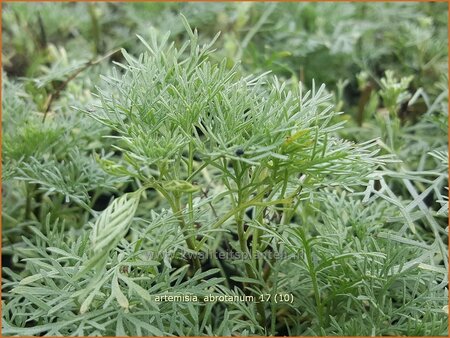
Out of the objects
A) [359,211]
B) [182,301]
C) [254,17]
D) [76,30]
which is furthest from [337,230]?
[76,30]

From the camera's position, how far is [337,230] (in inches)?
28.6

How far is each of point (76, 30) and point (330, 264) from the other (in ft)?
3.02

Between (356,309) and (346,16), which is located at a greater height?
(346,16)

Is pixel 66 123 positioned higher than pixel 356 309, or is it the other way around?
pixel 66 123

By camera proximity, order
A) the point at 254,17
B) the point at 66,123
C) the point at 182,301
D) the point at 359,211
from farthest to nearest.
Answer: the point at 254,17, the point at 66,123, the point at 359,211, the point at 182,301

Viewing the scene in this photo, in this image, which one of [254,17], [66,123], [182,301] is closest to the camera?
[182,301]

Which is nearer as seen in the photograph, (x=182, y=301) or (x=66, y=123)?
(x=182, y=301)

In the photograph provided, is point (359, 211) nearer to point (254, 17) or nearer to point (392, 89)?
point (392, 89)

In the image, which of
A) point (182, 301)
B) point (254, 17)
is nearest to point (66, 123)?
point (182, 301)

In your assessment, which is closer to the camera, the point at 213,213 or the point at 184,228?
the point at 184,228

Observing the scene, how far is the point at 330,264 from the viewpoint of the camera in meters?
Result: 0.67

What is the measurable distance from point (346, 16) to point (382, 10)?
4.0 inches

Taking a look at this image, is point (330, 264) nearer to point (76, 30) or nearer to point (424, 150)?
point (424, 150)

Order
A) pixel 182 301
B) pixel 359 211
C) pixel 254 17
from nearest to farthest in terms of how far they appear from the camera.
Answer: pixel 182 301 < pixel 359 211 < pixel 254 17
